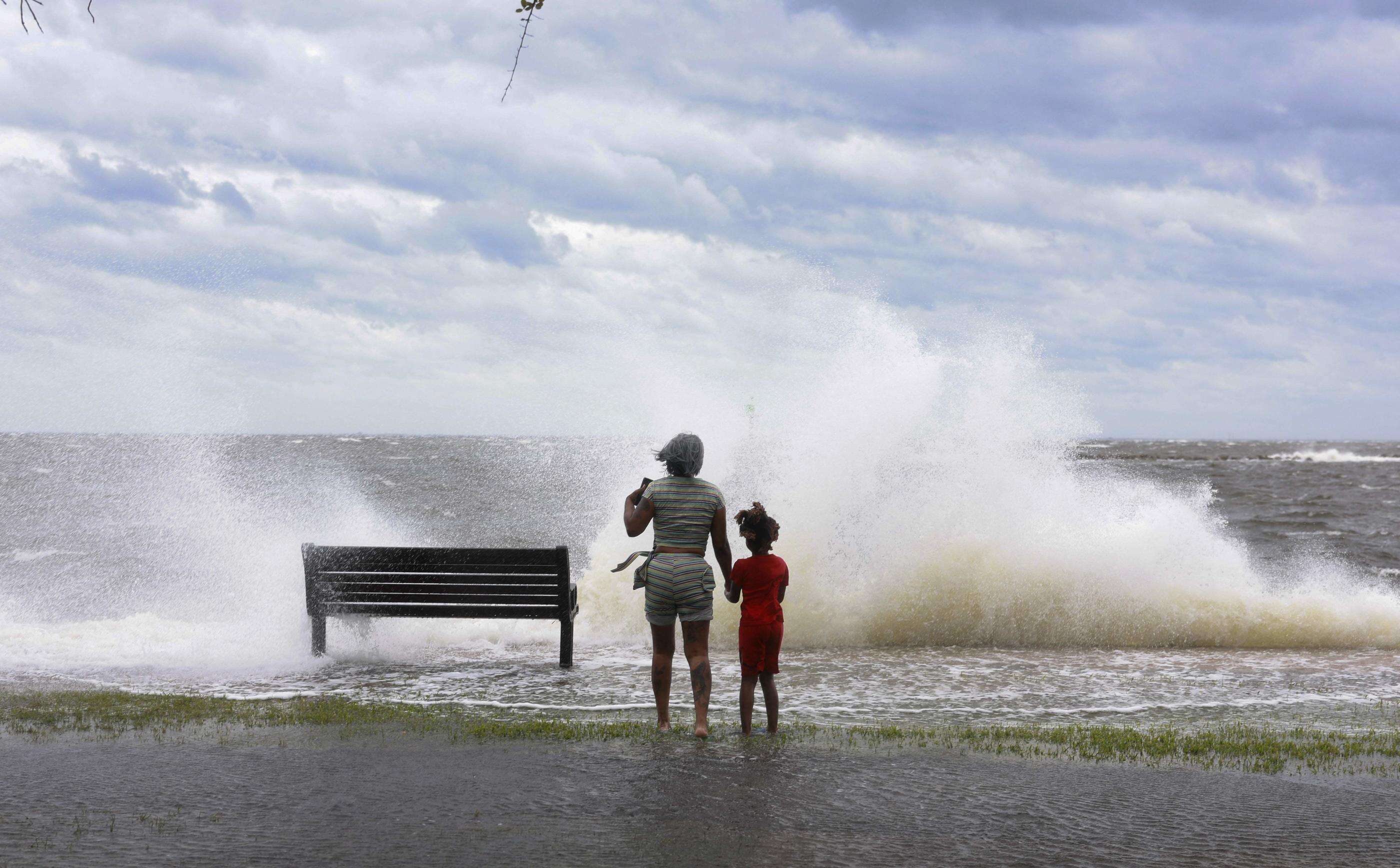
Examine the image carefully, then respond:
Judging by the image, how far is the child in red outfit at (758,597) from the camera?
6152 mm

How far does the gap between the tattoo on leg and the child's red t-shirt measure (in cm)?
38

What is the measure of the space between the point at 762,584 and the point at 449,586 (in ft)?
13.2

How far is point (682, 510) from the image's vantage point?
244 inches

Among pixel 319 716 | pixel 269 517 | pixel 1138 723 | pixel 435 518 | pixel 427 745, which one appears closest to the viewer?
pixel 427 745

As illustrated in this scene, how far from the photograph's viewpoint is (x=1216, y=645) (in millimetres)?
11430

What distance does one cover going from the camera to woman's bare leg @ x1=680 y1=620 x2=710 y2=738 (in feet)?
20.3

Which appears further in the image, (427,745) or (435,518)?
(435,518)

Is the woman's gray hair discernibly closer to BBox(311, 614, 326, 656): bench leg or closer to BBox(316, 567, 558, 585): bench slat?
BBox(316, 567, 558, 585): bench slat

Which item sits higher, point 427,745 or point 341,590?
point 341,590

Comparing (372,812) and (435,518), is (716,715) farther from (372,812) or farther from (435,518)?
(435,518)

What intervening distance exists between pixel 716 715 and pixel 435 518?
89.2ft

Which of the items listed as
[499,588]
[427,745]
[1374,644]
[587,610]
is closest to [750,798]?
[427,745]

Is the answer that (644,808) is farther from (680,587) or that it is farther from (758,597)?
(758,597)

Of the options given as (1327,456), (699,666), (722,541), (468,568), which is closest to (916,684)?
(699,666)
